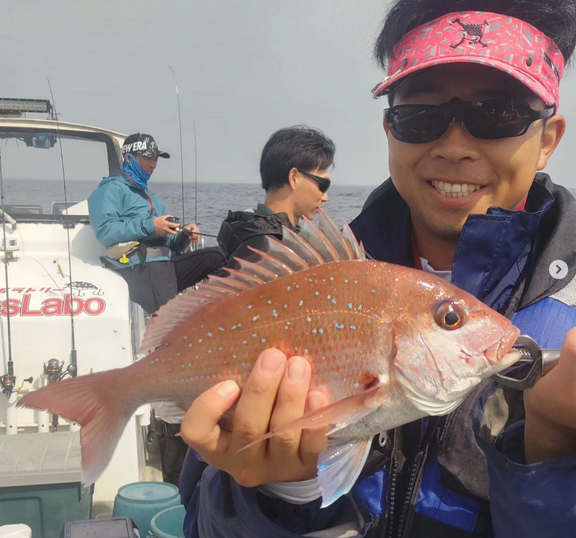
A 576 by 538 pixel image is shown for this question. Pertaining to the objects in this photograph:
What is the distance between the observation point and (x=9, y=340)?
145 inches

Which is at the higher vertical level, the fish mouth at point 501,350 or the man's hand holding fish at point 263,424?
the fish mouth at point 501,350

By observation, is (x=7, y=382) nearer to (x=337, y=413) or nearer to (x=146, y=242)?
(x=146, y=242)

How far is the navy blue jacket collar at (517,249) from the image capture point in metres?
1.51

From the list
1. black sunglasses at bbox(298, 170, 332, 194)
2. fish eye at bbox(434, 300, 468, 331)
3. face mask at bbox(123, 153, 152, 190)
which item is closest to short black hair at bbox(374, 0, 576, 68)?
fish eye at bbox(434, 300, 468, 331)

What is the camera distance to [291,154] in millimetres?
4566

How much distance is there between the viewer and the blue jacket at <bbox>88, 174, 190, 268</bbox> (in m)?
4.76

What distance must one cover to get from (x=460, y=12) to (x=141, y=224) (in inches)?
159

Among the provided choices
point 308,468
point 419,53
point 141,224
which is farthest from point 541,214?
point 141,224

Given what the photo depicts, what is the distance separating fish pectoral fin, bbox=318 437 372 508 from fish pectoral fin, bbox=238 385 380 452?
133 mm

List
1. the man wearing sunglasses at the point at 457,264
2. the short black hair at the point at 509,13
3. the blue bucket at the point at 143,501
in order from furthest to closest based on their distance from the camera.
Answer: the blue bucket at the point at 143,501 < the short black hair at the point at 509,13 < the man wearing sunglasses at the point at 457,264

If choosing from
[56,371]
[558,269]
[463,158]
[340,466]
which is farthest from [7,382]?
[558,269]

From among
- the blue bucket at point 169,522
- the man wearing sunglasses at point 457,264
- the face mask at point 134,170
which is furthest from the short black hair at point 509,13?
the face mask at point 134,170

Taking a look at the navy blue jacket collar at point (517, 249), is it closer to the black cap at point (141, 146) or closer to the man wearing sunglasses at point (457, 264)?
the man wearing sunglasses at point (457, 264)

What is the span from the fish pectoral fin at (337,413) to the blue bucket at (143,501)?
2.63 meters
